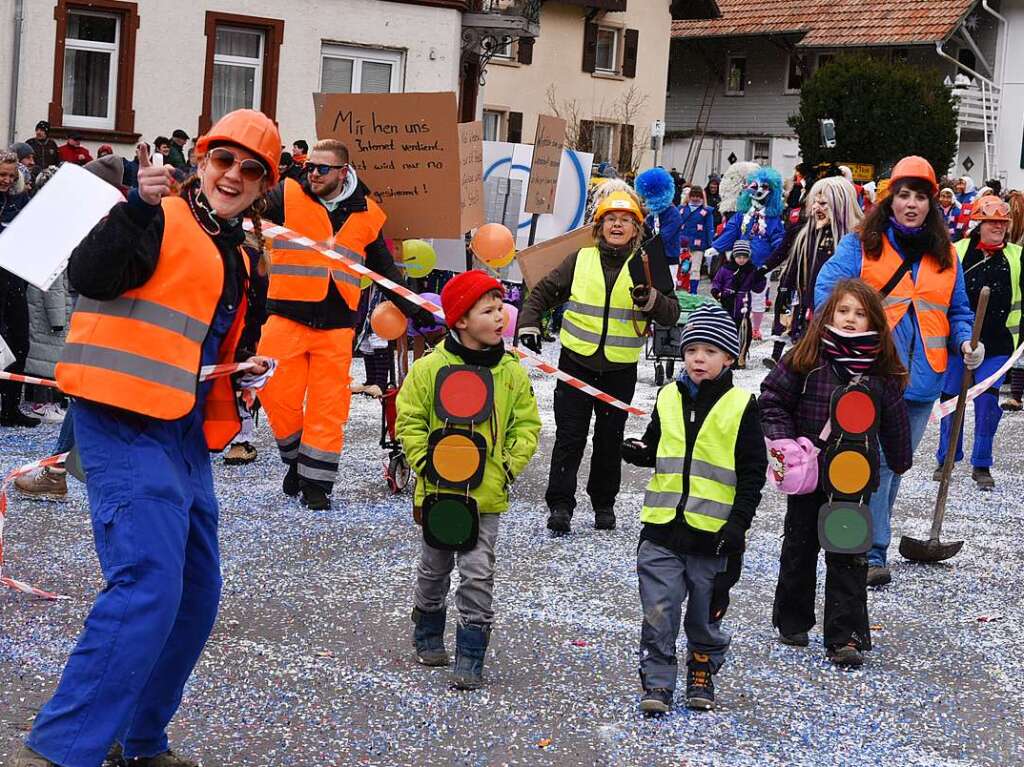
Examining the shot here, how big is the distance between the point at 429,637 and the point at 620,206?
122 inches

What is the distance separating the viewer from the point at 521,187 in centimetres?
1290

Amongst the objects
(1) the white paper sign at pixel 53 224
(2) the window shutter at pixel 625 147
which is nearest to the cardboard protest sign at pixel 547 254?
(1) the white paper sign at pixel 53 224

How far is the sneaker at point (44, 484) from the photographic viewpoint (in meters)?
8.16

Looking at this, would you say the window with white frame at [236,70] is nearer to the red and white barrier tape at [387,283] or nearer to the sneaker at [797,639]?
the red and white barrier tape at [387,283]

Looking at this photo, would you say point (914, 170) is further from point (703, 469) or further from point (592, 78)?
point (592, 78)

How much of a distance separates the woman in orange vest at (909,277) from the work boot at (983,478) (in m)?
2.95

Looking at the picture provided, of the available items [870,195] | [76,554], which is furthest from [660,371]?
[76,554]

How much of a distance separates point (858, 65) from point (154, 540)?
1478 inches

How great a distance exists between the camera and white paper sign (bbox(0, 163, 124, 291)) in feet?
13.3

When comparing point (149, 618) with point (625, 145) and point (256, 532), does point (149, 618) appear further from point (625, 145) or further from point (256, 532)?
point (625, 145)

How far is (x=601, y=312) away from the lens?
8148mm

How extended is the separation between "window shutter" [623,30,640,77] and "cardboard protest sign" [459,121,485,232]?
1229 inches

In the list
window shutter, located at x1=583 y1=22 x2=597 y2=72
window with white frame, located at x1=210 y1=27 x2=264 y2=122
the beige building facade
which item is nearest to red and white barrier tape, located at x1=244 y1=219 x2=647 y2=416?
window with white frame, located at x1=210 y1=27 x2=264 y2=122

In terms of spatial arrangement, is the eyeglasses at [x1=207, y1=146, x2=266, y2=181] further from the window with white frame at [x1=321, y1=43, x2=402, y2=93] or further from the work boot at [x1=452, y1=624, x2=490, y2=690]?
the window with white frame at [x1=321, y1=43, x2=402, y2=93]
